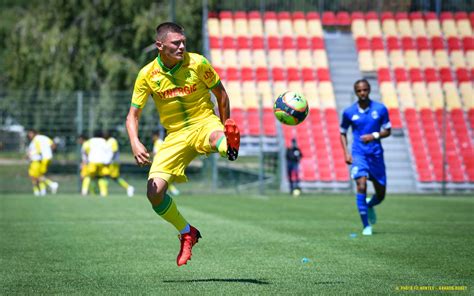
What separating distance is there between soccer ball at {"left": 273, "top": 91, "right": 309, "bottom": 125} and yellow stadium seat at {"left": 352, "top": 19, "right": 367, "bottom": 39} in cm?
2936

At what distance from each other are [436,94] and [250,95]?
25.6 feet

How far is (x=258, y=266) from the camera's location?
9117 millimetres

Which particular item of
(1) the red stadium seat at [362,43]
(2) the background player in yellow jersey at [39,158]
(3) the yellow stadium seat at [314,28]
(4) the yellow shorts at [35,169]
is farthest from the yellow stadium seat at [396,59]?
(4) the yellow shorts at [35,169]

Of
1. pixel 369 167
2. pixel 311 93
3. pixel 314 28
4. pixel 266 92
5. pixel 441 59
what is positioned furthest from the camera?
pixel 314 28

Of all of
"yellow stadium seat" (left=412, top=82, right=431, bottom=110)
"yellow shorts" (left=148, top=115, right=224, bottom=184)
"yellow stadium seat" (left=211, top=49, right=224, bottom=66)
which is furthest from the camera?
"yellow stadium seat" (left=412, top=82, right=431, bottom=110)

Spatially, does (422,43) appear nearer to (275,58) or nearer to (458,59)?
(458,59)

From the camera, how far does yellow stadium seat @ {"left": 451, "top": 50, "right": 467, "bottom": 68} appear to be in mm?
36812

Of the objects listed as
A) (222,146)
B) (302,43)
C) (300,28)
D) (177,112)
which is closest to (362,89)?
(177,112)

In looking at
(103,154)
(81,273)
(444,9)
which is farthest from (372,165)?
(444,9)

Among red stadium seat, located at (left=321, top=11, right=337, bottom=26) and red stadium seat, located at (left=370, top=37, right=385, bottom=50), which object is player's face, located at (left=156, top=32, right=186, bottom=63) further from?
red stadium seat, located at (left=321, top=11, right=337, bottom=26)

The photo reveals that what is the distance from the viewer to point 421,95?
35.1 meters

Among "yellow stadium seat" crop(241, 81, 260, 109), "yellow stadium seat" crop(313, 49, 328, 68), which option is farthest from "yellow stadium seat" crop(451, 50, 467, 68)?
"yellow stadium seat" crop(241, 81, 260, 109)

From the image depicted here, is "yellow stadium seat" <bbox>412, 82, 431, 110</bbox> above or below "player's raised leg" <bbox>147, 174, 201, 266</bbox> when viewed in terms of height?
above

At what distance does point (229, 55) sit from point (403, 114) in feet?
23.7
